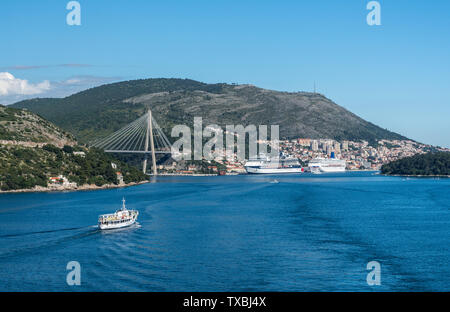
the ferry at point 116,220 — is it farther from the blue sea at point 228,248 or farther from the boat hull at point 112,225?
the blue sea at point 228,248

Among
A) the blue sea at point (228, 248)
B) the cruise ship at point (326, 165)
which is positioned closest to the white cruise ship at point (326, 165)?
the cruise ship at point (326, 165)

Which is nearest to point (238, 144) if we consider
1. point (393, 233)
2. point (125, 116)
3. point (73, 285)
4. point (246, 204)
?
point (125, 116)

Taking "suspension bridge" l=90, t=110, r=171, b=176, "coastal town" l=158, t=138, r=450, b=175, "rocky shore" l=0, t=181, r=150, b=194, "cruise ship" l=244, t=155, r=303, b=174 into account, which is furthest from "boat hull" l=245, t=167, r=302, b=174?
"rocky shore" l=0, t=181, r=150, b=194

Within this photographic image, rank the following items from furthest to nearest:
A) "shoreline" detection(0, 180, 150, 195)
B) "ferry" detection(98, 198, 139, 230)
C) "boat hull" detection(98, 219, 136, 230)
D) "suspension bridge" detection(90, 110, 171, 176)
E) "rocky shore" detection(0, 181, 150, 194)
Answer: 1. "suspension bridge" detection(90, 110, 171, 176)
2. "rocky shore" detection(0, 181, 150, 194)
3. "shoreline" detection(0, 180, 150, 195)
4. "ferry" detection(98, 198, 139, 230)
5. "boat hull" detection(98, 219, 136, 230)

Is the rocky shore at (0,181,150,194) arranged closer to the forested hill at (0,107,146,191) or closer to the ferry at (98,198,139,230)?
the forested hill at (0,107,146,191)

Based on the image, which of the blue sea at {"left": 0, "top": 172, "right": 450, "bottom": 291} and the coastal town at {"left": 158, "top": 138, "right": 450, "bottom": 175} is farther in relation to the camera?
the coastal town at {"left": 158, "top": 138, "right": 450, "bottom": 175}
